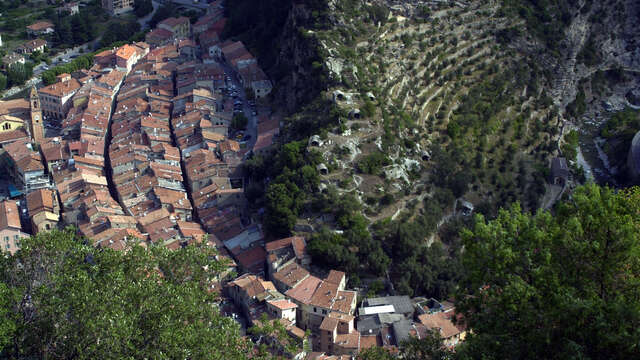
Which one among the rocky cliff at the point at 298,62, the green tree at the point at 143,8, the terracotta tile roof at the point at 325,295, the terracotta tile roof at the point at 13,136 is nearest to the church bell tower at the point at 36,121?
the terracotta tile roof at the point at 13,136

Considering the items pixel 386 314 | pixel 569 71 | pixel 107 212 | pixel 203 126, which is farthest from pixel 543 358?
pixel 569 71

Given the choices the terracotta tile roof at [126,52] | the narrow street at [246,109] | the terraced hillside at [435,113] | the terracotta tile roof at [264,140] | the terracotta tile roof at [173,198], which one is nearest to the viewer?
the terraced hillside at [435,113]

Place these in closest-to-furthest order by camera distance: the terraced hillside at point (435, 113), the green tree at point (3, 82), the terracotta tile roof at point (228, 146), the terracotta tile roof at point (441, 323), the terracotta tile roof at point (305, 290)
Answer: the terracotta tile roof at point (441, 323) → the terracotta tile roof at point (305, 290) → the terraced hillside at point (435, 113) → the terracotta tile roof at point (228, 146) → the green tree at point (3, 82)

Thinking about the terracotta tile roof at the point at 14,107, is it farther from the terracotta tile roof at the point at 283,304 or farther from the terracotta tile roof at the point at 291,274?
the terracotta tile roof at the point at 283,304

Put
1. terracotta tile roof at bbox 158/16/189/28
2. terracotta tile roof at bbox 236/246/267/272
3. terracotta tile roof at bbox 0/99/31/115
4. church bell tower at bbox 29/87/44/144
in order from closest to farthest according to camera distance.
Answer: terracotta tile roof at bbox 236/246/267/272 → church bell tower at bbox 29/87/44/144 → terracotta tile roof at bbox 0/99/31/115 → terracotta tile roof at bbox 158/16/189/28

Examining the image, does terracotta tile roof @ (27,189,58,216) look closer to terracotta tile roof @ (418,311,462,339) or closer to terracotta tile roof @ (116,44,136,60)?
terracotta tile roof @ (116,44,136,60)

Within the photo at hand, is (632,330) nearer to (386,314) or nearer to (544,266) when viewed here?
(544,266)

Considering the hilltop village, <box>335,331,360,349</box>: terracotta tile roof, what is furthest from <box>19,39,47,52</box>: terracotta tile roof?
<box>335,331,360,349</box>: terracotta tile roof
